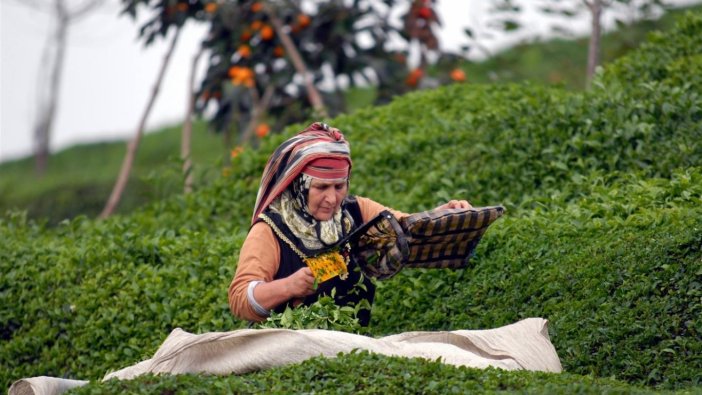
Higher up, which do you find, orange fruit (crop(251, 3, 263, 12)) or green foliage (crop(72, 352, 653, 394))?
orange fruit (crop(251, 3, 263, 12))

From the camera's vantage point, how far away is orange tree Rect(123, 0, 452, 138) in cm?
1081

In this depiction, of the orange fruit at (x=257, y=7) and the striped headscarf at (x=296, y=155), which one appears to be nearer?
the striped headscarf at (x=296, y=155)

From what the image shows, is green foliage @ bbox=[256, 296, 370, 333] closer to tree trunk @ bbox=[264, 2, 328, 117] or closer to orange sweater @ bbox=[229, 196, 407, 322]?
orange sweater @ bbox=[229, 196, 407, 322]

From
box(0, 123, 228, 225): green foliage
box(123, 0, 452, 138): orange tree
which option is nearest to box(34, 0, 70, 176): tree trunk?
box(0, 123, 228, 225): green foliage

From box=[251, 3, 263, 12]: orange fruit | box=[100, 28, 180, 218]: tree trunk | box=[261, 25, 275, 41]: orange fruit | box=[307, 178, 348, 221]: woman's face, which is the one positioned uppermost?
box=[251, 3, 263, 12]: orange fruit

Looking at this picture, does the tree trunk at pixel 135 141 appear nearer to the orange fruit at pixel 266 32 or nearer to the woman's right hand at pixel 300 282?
the orange fruit at pixel 266 32

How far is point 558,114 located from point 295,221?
3104 mm

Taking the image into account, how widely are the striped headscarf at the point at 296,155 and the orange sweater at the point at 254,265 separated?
137 mm

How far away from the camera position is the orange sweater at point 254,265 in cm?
559

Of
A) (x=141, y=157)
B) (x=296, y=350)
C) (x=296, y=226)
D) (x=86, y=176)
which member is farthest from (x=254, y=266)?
(x=141, y=157)

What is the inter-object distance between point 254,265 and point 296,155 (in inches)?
20.4

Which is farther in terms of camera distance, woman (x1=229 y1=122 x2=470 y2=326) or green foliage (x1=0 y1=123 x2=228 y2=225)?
green foliage (x1=0 y1=123 x2=228 y2=225)

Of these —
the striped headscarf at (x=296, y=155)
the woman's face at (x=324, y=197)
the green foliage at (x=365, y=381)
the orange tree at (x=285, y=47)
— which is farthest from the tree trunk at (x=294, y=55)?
the green foliage at (x=365, y=381)

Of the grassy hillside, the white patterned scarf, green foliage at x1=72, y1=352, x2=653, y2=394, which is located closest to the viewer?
green foliage at x1=72, y1=352, x2=653, y2=394
